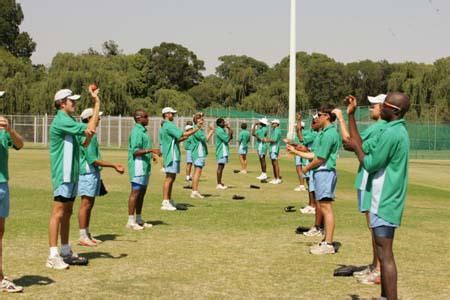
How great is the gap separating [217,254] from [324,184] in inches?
75.5

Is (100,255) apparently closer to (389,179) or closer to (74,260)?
(74,260)

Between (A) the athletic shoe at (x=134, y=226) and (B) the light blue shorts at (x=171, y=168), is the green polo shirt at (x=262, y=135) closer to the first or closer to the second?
(B) the light blue shorts at (x=171, y=168)

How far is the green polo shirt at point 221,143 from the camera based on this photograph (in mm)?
22047

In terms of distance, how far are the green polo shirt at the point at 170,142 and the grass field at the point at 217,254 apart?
1.18 meters

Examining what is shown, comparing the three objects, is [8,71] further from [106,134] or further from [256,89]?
[256,89]

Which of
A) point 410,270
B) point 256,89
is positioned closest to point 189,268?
point 410,270

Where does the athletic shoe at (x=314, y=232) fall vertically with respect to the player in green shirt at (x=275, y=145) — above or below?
below

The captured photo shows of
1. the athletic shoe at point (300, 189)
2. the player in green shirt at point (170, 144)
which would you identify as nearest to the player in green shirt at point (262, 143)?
the athletic shoe at point (300, 189)

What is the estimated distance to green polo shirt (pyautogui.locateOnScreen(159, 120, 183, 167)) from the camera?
50.2 ft

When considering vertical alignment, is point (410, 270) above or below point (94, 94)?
below

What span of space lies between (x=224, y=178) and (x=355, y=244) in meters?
14.9

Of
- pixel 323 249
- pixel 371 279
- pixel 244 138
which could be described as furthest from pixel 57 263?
pixel 244 138

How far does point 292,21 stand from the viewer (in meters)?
42.1

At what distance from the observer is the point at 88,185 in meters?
11.1
